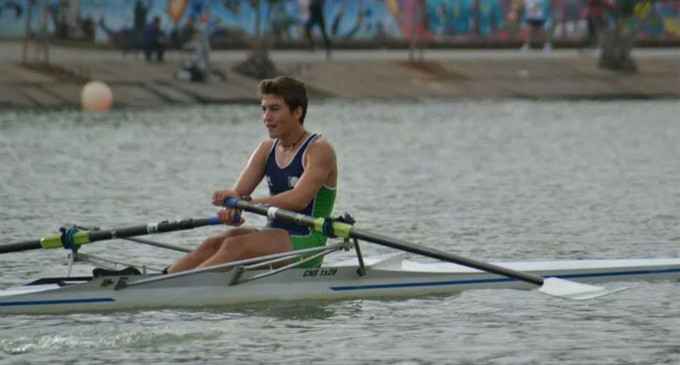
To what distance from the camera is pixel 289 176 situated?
13484 mm

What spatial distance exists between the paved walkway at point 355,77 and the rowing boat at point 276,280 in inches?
1060

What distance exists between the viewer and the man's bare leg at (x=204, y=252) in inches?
521

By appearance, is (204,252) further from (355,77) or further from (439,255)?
(355,77)

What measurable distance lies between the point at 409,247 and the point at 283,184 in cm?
128

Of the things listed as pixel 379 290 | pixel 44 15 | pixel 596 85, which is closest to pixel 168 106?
pixel 44 15

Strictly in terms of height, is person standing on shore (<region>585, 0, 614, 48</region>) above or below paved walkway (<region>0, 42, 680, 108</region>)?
above

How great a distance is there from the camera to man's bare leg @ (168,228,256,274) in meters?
13.2

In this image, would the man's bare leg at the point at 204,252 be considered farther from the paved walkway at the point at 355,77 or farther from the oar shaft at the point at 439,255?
the paved walkway at the point at 355,77

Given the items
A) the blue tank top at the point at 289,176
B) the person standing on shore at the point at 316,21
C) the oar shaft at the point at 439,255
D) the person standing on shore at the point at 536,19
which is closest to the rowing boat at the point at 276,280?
the oar shaft at the point at 439,255

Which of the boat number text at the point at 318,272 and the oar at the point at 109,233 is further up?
the oar at the point at 109,233

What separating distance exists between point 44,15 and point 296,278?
34.5 m

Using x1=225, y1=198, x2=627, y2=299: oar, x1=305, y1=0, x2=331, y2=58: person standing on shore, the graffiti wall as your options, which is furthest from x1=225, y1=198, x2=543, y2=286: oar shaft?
x1=305, y1=0, x2=331, y2=58: person standing on shore

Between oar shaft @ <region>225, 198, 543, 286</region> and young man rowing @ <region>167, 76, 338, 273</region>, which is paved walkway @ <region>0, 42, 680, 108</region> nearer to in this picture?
young man rowing @ <region>167, 76, 338, 273</region>

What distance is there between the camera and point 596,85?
47.2 m
